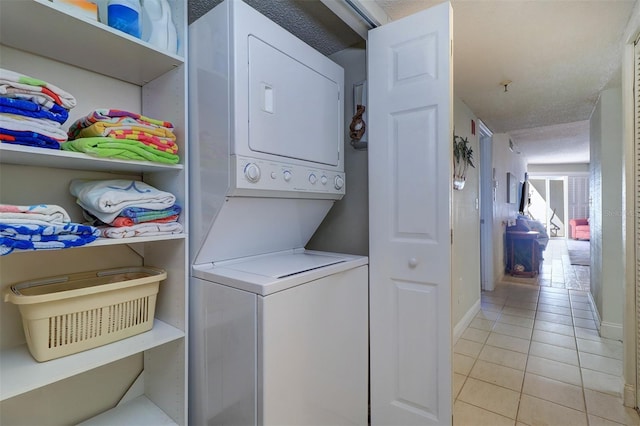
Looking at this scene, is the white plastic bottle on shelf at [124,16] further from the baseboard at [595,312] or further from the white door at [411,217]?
the baseboard at [595,312]

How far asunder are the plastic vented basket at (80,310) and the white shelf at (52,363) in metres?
0.03

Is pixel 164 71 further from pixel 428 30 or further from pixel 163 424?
pixel 163 424

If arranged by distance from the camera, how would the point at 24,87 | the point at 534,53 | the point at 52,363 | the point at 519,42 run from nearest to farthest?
the point at 24,87
the point at 52,363
the point at 519,42
the point at 534,53

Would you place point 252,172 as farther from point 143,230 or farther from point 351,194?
point 351,194

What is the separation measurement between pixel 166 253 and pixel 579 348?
3283mm

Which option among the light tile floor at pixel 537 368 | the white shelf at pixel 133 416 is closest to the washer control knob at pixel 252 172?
the white shelf at pixel 133 416

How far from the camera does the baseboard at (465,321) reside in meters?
2.90

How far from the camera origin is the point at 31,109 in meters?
Answer: 0.93

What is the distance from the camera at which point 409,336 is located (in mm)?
1545

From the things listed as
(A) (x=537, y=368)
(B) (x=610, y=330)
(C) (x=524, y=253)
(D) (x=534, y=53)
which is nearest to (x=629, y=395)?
(A) (x=537, y=368)

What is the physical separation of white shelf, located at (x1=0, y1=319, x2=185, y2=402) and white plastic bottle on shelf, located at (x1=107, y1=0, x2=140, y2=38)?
3.72ft

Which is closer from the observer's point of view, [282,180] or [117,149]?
[117,149]

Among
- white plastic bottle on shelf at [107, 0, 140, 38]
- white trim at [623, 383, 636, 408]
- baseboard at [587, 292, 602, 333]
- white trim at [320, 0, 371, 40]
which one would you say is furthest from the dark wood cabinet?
white plastic bottle on shelf at [107, 0, 140, 38]

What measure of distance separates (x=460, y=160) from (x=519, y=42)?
1137 millimetres
